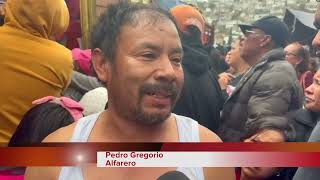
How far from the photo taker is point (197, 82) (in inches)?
119

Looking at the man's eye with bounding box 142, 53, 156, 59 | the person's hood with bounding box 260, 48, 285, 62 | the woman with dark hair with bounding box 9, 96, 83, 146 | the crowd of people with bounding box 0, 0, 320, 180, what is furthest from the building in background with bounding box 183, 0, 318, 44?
the woman with dark hair with bounding box 9, 96, 83, 146

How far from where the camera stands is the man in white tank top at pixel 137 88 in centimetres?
298

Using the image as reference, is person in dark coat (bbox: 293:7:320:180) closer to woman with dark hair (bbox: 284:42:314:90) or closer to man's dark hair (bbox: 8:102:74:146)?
woman with dark hair (bbox: 284:42:314:90)

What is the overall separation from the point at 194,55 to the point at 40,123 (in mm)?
773

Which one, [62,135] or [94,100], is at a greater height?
[94,100]

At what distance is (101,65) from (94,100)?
165 mm

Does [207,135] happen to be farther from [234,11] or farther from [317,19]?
[317,19]

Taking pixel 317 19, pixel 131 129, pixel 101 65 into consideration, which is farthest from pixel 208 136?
pixel 317 19

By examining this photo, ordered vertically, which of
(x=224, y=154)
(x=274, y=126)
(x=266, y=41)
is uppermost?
(x=266, y=41)

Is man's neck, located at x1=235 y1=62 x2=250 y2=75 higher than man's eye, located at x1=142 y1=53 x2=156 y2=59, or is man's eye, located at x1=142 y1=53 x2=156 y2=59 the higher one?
man's eye, located at x1=142 y1=53 x2=156 y2=59

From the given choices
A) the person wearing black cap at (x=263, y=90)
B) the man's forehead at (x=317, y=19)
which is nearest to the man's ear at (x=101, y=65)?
the person wearing black cap at (x=263, y=90)

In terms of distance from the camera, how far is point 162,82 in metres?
2.97

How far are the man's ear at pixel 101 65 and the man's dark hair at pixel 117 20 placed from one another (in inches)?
0.8

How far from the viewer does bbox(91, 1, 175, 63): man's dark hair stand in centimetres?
300
